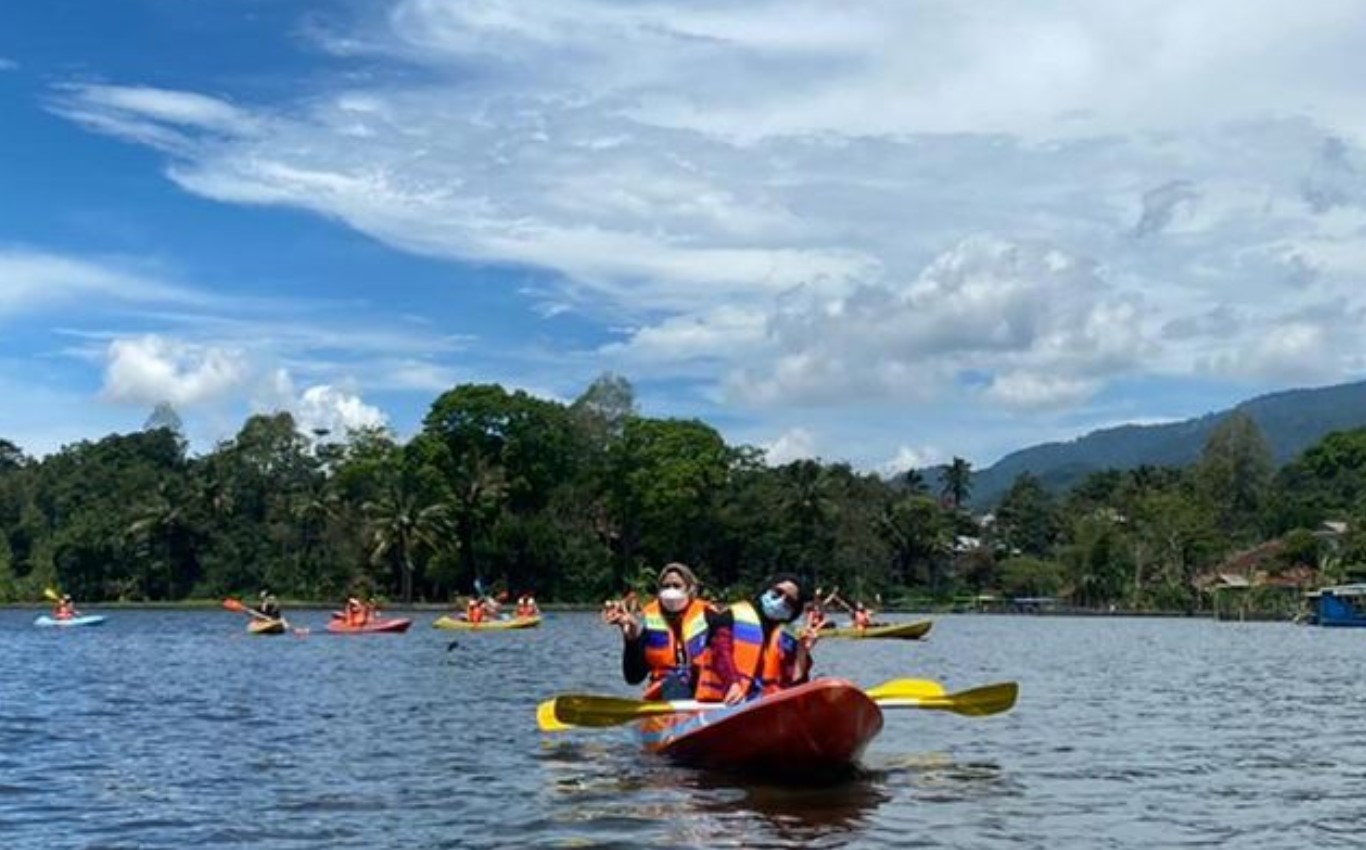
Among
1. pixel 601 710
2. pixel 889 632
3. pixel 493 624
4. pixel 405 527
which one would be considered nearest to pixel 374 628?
pixel 493 624

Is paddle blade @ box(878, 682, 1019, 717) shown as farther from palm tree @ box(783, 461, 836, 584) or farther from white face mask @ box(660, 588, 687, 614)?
palm tree @ box(783, 461, 836, 584)

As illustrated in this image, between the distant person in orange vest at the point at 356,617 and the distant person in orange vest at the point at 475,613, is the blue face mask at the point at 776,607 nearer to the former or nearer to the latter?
the distant person in orange vest at the point at 356,617

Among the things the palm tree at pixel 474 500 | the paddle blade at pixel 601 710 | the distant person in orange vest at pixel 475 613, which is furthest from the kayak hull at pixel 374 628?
the paddle blade at pixel 601 710

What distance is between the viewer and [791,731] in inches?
618

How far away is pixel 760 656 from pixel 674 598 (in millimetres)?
1827

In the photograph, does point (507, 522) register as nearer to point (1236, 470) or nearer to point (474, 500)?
point (474, 500)

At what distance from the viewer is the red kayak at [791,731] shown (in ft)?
50.4

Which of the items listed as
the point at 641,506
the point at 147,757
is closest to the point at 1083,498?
the point at 641,506

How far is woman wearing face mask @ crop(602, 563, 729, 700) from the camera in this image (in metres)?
17.8

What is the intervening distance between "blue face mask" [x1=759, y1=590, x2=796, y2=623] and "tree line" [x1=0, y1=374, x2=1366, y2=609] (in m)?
76.8

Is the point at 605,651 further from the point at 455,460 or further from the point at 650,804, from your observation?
the point at 455,460

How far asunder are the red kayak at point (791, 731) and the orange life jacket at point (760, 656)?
0.60 metres

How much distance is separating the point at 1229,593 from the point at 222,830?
3735 inches

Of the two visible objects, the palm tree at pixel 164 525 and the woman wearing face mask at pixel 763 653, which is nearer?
the woman wearing face mask at pixel 763 653
